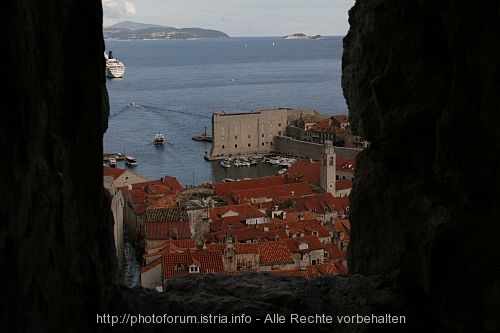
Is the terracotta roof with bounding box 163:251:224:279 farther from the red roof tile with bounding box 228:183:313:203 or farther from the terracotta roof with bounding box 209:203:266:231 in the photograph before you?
the red roof tile with bounding box 228:183:313:203

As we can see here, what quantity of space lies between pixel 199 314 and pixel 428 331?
1.23 metres

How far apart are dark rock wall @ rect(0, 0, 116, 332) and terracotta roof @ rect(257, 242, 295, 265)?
13175 millimetres

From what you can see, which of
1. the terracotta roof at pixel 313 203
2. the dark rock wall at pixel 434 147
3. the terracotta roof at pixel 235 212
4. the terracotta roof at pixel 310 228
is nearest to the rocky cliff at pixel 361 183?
the dark rock wall at pixel 434 147

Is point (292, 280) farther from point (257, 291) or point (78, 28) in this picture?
point (78, 28)

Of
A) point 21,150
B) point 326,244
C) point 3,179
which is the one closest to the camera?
point 3,179

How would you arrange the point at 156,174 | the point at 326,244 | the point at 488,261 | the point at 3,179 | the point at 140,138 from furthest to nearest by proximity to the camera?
the point at 140,138
the point at 156,174
the point at 326,244
the point at 488,261
the point at 3,179

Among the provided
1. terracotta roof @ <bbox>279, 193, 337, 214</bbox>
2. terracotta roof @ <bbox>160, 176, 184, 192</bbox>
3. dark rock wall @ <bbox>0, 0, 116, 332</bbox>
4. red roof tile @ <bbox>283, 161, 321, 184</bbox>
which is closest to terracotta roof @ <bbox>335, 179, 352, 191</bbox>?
red roof tile @ <bbox>283, 161, 321, 184</bbox>

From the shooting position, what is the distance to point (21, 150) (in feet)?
9.33

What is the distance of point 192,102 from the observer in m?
72.2

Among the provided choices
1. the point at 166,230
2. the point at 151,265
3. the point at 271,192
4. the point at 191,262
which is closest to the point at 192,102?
the point at 271,192

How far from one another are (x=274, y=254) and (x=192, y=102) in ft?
181

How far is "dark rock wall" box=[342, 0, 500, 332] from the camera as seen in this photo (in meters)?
3.53

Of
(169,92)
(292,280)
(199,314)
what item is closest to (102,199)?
(199,314)

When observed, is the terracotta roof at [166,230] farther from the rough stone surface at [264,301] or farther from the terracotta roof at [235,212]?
the rough stone surface at [264,301]
